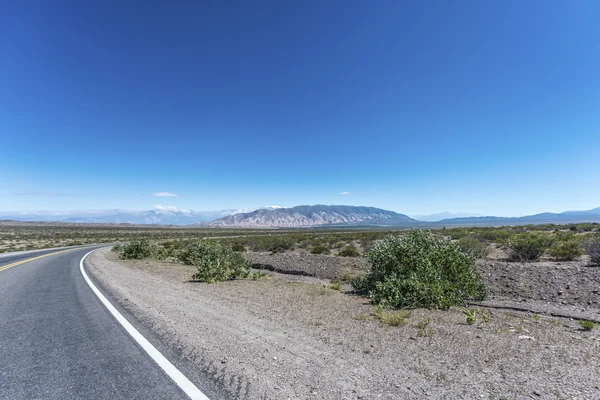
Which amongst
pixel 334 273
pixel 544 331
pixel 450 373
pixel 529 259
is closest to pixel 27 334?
pixel 450 373

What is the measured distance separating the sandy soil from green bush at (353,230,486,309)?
73cm

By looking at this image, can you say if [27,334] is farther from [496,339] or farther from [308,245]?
[308,245]

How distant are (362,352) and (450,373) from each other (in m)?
1.37

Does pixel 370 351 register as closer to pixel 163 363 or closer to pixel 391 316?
pixel 391 316

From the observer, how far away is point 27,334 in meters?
5.98

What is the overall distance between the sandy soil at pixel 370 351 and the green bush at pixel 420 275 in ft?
2.41

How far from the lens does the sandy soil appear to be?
12.7ft

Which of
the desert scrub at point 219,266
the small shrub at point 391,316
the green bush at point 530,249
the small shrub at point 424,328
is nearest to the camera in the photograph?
the small shrub at point 424,328

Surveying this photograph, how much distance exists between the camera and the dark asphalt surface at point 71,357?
12.5 ft

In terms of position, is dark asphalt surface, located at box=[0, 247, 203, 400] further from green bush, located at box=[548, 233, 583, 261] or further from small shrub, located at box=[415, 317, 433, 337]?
green bush, located at box=[548, 233, 583, 261]

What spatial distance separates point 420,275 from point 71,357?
894cm

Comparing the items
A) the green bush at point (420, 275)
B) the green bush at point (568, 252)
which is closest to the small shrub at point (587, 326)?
the green bush at point (420, 275)

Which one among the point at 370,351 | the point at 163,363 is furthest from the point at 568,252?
the point at 163,363

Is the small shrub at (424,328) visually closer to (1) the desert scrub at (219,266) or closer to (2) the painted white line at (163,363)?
(2) the painted white line at (163,363)
